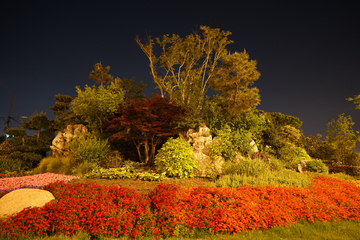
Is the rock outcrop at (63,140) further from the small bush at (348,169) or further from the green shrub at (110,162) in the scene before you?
the small bush at (348,169)

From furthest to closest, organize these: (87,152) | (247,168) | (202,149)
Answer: (202,149) < (87,152) < (247,168)

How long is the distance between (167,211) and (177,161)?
4605mm

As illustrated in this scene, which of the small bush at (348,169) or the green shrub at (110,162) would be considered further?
the small bush at (348,169)

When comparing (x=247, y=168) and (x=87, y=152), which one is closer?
(x=247, y=168)

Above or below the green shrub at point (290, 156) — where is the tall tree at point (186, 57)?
above

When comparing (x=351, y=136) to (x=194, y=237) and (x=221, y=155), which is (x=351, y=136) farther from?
(x=194, y=237)

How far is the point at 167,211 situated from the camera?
409 centimetres

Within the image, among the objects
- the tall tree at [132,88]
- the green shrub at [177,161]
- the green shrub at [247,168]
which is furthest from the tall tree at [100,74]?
the green shrub at [247,168]

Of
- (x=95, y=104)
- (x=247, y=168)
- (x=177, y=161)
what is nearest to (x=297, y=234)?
(x=247, y=168)

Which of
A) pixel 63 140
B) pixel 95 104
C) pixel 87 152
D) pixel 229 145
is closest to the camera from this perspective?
pixel 87 152

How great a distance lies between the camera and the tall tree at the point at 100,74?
1848 centimetres

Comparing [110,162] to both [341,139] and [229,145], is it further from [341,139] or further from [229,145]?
[341,139]

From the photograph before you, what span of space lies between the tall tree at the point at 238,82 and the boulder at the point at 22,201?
1100 cm

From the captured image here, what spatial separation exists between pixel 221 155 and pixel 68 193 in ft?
26.7
